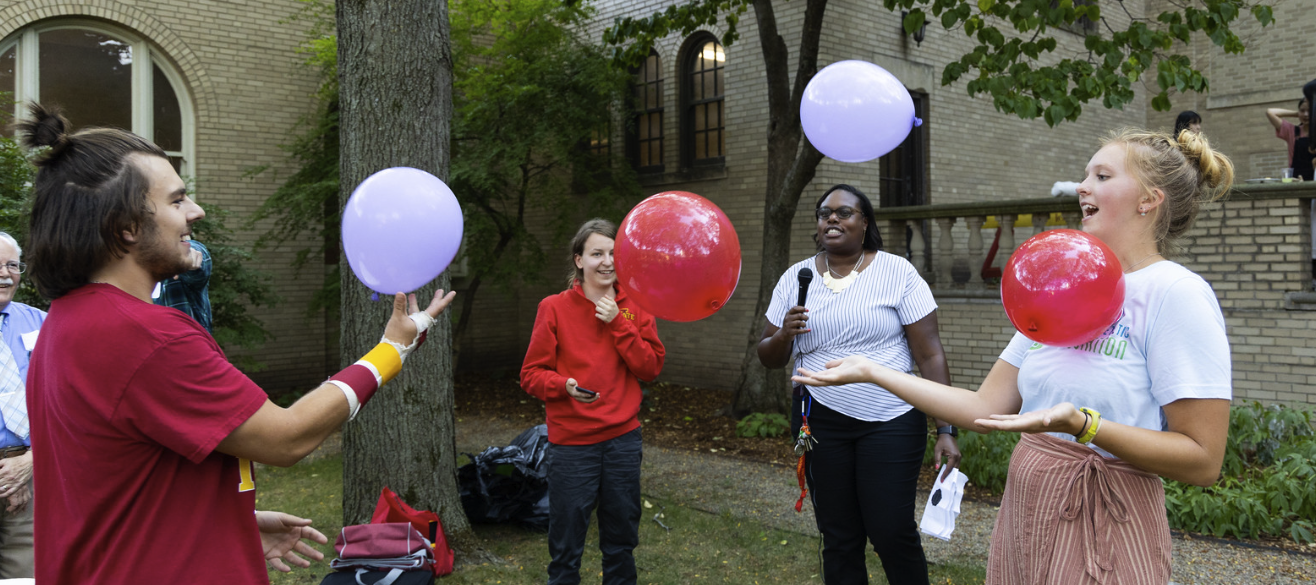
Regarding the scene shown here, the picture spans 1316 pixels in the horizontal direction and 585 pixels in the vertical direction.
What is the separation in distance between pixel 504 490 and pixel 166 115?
8.43 m

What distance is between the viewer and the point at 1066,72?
668 cm

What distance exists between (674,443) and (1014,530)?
6396 mm

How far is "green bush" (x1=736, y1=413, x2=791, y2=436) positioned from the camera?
8.44 metres

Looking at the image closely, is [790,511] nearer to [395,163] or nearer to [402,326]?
[395,163]

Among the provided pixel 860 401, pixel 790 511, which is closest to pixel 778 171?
pixel 790 511

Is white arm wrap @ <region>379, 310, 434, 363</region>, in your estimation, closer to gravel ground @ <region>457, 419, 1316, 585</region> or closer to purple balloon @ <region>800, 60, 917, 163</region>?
purple balloon @ <region>800, 60, 917, 163</region>

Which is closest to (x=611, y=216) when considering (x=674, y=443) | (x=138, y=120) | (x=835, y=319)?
(x=674, y=443)

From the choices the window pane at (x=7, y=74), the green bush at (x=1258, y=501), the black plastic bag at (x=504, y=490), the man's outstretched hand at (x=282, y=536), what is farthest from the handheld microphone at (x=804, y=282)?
the window pane at (x=7, y=74)

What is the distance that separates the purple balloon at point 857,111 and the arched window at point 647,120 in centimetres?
836

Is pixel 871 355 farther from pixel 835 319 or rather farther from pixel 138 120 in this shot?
pixel 138 120

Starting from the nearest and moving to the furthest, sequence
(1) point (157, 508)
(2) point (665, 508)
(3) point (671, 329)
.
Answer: (1) point (157, 508)
(2) point (665, 508)
(3) point (671, 329)

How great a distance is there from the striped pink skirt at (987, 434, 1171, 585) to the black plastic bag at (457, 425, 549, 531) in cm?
359

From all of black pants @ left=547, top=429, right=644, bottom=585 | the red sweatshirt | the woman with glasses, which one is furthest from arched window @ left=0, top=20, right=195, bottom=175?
the woman with glasses

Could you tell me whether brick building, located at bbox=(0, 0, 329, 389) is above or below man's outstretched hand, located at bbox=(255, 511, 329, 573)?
above
